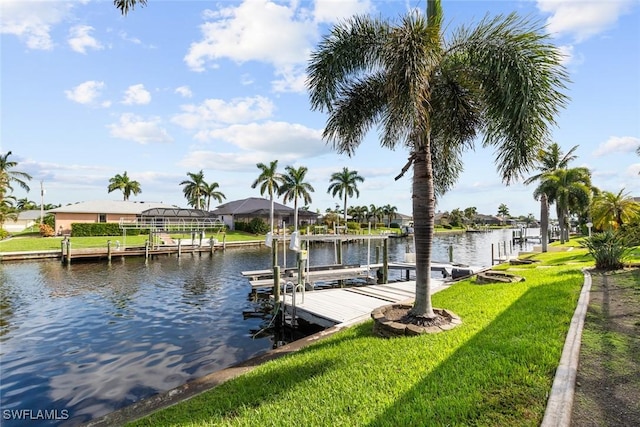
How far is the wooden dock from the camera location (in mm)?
11156

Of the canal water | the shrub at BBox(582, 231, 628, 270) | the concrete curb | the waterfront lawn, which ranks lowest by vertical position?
the canal water

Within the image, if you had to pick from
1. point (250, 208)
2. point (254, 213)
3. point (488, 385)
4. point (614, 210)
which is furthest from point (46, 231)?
point (614, 210)

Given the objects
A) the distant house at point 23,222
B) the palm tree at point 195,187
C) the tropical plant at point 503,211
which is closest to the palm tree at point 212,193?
the palm tree at point 195,187

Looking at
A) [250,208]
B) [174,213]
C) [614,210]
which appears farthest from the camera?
[250,208]

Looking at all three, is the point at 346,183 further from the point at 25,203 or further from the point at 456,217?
the point at 25,203

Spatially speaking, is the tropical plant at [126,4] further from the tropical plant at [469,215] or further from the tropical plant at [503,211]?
the tropical plant at [503,211]

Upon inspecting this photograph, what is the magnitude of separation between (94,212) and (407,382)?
56858 millimetres

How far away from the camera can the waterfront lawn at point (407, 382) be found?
13.5ft

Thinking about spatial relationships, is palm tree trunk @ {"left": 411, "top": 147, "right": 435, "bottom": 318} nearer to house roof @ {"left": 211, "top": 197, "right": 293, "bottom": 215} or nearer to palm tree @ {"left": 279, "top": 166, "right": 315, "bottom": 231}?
palm tree @ {"left": 279, "top": 166, "right": 315, "bottom": 231}

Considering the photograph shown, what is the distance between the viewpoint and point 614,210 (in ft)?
99.0

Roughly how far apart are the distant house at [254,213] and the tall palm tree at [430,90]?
51119 millimetres

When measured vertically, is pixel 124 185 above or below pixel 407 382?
above

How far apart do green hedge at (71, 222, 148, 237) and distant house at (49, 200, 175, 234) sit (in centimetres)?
393

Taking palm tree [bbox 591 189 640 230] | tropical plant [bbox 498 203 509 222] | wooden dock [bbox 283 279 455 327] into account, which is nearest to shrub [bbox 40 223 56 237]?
wooden dock [bbox 283 279 455 327]
